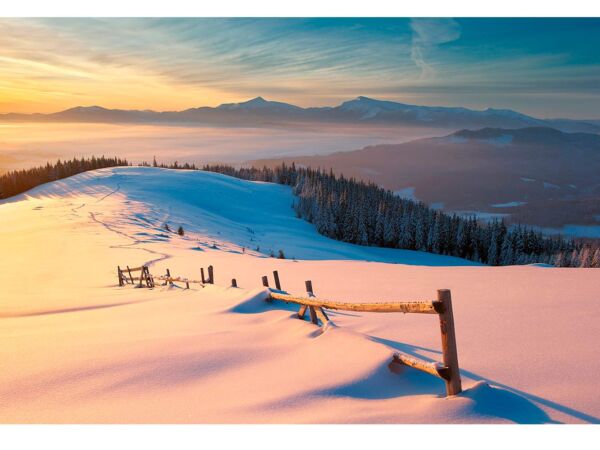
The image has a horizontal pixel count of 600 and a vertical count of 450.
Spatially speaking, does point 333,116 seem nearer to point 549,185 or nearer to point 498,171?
point 549,185

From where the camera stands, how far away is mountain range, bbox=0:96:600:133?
45.7ft

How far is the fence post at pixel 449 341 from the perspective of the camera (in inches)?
146

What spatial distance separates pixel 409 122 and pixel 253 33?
10.6 meters

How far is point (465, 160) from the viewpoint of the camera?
4798 inches

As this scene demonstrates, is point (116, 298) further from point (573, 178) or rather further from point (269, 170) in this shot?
point (269, 170)

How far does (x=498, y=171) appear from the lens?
109m

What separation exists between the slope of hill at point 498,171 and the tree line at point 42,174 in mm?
33879

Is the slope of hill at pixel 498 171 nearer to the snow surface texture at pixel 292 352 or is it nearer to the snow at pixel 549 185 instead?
the snow at pixel 549 185

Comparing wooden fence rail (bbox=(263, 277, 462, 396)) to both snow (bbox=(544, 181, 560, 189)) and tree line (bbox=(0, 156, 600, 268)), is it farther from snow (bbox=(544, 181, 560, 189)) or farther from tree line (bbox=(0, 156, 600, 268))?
snow (bbox=(544, 181, 560, 189))


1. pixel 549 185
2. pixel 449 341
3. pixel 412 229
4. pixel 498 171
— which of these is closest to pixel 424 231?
pixel 412 229

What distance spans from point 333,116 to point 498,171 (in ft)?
331

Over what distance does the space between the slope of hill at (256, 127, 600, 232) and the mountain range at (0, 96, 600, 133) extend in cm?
1222

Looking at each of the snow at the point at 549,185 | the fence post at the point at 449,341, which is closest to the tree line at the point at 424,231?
the snow at the point at 549,185

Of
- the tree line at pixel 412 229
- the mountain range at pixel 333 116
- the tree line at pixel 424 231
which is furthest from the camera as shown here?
the tree line at pixel 412 229
